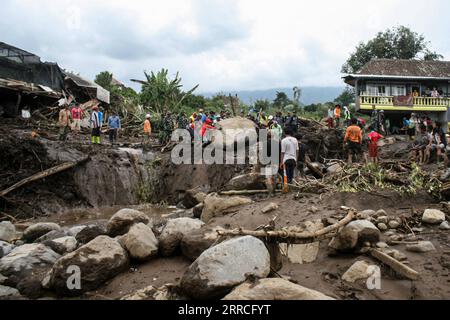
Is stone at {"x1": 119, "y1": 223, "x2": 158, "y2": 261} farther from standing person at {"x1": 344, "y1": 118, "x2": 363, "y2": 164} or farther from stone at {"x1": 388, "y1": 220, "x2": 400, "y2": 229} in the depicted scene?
standing person at {"x1": 344, "y1": 118, "x2": 363, "y2": 164}

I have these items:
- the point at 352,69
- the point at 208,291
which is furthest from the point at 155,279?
the point at 352,69

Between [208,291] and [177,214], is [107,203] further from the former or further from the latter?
[208,291]

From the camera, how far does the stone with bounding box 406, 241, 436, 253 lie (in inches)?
210

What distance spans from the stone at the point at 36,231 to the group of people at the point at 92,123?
6504 mm

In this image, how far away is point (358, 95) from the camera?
25984mm

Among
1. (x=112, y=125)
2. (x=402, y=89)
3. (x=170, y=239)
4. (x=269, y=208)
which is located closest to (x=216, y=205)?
(x=269, y=208)

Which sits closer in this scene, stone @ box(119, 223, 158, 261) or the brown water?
stone @ box(119, 223, 158, 261)

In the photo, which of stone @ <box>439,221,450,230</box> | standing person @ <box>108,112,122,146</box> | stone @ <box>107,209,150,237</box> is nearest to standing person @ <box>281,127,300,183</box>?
stone @ <box>439,221,450,230</box>

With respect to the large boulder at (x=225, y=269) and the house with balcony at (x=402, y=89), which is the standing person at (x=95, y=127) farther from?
the house with balcony at (x=402, y=89)

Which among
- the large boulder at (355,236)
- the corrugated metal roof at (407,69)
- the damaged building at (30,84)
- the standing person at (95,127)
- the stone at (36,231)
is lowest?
the stone at (36,231)

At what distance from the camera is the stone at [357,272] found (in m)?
4.74

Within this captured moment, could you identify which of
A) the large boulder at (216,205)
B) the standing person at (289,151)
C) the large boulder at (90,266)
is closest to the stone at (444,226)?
the standing person at (289,151)

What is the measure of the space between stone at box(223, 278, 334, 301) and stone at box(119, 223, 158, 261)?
195 centimetres
